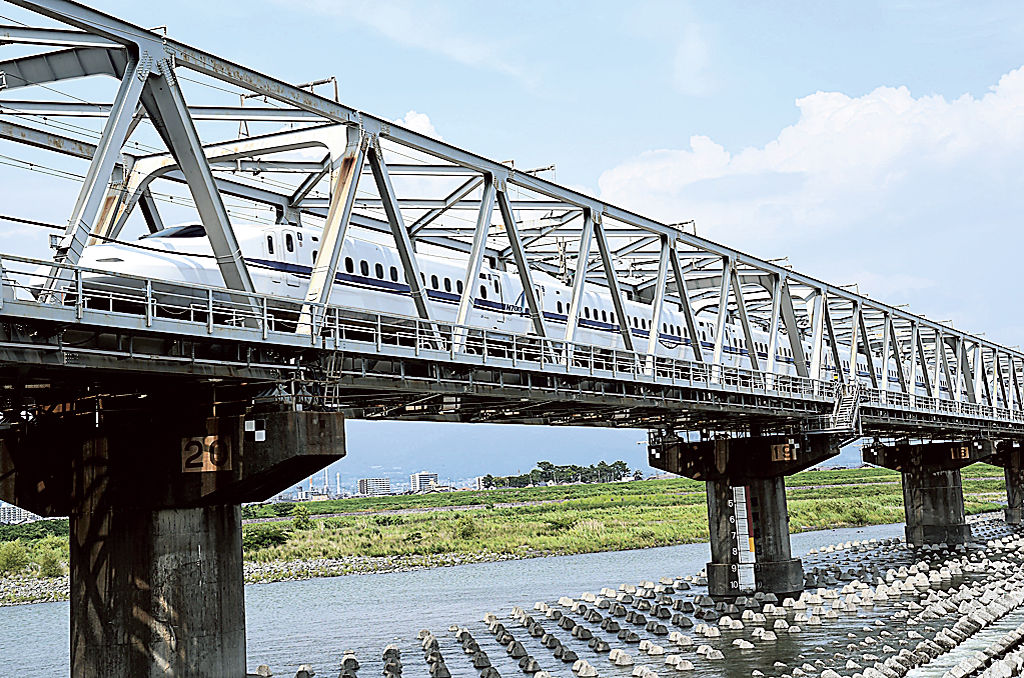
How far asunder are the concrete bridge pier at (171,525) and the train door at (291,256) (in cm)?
634

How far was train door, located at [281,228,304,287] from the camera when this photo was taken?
28.7 metres

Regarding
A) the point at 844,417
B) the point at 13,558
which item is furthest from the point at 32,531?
the point at 844,417

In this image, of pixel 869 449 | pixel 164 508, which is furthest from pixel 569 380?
pixel 869 449

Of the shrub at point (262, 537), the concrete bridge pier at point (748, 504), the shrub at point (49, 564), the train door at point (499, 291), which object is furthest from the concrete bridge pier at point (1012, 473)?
the shrub at point (49, 564)

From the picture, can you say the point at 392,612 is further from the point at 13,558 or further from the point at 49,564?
the point at 13,558

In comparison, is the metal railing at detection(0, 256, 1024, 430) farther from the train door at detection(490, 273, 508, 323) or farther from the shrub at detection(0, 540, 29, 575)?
the shrub at detection(0, 540, 29, 575)

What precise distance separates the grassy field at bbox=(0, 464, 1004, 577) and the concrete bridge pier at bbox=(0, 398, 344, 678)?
5167 cm

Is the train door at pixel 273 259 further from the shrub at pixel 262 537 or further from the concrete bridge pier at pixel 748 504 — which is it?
the shrub at pixel 262 537

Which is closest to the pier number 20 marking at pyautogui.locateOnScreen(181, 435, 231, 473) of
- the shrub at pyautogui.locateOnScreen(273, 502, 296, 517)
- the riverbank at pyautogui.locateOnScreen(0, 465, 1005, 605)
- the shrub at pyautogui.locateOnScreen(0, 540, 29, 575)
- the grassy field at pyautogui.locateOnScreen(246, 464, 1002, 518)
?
the riverbank at pyautogui.locateOnScreen(0, 465, 1005, 605)

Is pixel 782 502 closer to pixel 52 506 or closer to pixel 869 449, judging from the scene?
pixel 869 449

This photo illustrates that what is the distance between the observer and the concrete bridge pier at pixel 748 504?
1866 inches

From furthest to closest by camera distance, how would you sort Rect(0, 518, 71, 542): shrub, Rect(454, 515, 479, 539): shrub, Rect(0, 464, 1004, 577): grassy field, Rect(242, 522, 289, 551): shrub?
Rect(454, 515, 479, 539): shrub → Rect(0, 518, 71, 542): shrub → Rect(0, 464, 1004, 577): grassy field → Rect(242, 522, 289, 551): shrub

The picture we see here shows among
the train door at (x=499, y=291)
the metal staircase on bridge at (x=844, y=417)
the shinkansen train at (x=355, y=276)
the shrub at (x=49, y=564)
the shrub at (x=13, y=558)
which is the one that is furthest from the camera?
the shrub at (x=13, y=558)

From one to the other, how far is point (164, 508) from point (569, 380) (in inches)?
549
